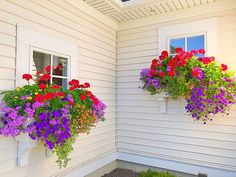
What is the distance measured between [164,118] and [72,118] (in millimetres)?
1858

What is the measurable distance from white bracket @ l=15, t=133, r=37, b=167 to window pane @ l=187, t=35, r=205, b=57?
272 centimetres

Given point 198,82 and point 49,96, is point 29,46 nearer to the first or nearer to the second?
point 49,96

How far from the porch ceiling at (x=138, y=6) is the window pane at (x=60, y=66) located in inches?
41.8

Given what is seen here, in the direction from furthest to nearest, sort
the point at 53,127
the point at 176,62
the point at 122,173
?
the point at 122,173 → the point at 176,62 → the point at 53,127

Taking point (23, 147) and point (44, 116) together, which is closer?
point (44, 116)

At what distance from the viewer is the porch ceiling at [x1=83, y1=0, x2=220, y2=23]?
305 cm

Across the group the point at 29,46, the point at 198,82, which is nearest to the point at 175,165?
the point at 198,82

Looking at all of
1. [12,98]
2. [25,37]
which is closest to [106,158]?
[12,98]

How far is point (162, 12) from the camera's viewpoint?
3.39 m

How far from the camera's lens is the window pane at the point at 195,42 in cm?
312

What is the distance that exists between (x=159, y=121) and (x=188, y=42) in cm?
144

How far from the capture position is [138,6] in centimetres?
319

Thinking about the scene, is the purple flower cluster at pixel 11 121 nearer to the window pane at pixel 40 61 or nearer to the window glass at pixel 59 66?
the window pane at pixel 40 61

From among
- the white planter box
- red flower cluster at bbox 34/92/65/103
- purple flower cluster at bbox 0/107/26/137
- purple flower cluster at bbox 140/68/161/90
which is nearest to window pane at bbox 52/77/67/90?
red flower cluster at bbox 34/92/65/103
